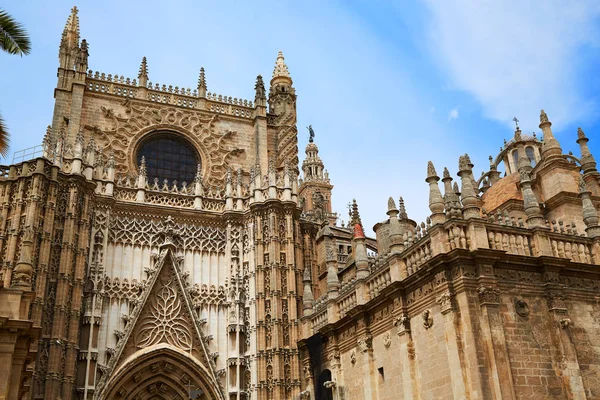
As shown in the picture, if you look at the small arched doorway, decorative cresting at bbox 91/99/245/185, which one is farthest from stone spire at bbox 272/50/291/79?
the small arched doorway

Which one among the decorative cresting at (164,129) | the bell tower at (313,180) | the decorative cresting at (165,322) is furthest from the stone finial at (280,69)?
the bell tower at (313,180)

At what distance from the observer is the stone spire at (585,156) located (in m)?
22.9

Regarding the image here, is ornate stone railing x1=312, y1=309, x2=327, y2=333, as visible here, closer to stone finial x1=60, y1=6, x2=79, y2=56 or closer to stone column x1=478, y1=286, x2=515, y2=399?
stone column x1=478, y1=286, x2=515, y2=399

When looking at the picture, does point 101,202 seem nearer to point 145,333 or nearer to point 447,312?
point 145,333

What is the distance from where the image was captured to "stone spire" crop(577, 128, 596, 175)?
2288cm

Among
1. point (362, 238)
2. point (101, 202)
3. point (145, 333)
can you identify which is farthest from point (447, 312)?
point (101, 202)

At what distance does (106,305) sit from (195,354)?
3.50 m

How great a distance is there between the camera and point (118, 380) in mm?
20312

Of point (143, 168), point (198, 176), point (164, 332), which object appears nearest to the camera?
point (164, 332)

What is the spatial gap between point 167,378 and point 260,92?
42.4 ft

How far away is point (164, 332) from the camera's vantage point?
21.5 metres

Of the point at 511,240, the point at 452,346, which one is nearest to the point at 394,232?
the point at 511,240

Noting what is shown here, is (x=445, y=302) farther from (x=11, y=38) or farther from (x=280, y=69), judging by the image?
(x=280, y=69)

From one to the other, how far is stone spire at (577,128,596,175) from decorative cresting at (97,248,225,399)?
15.4 meters
